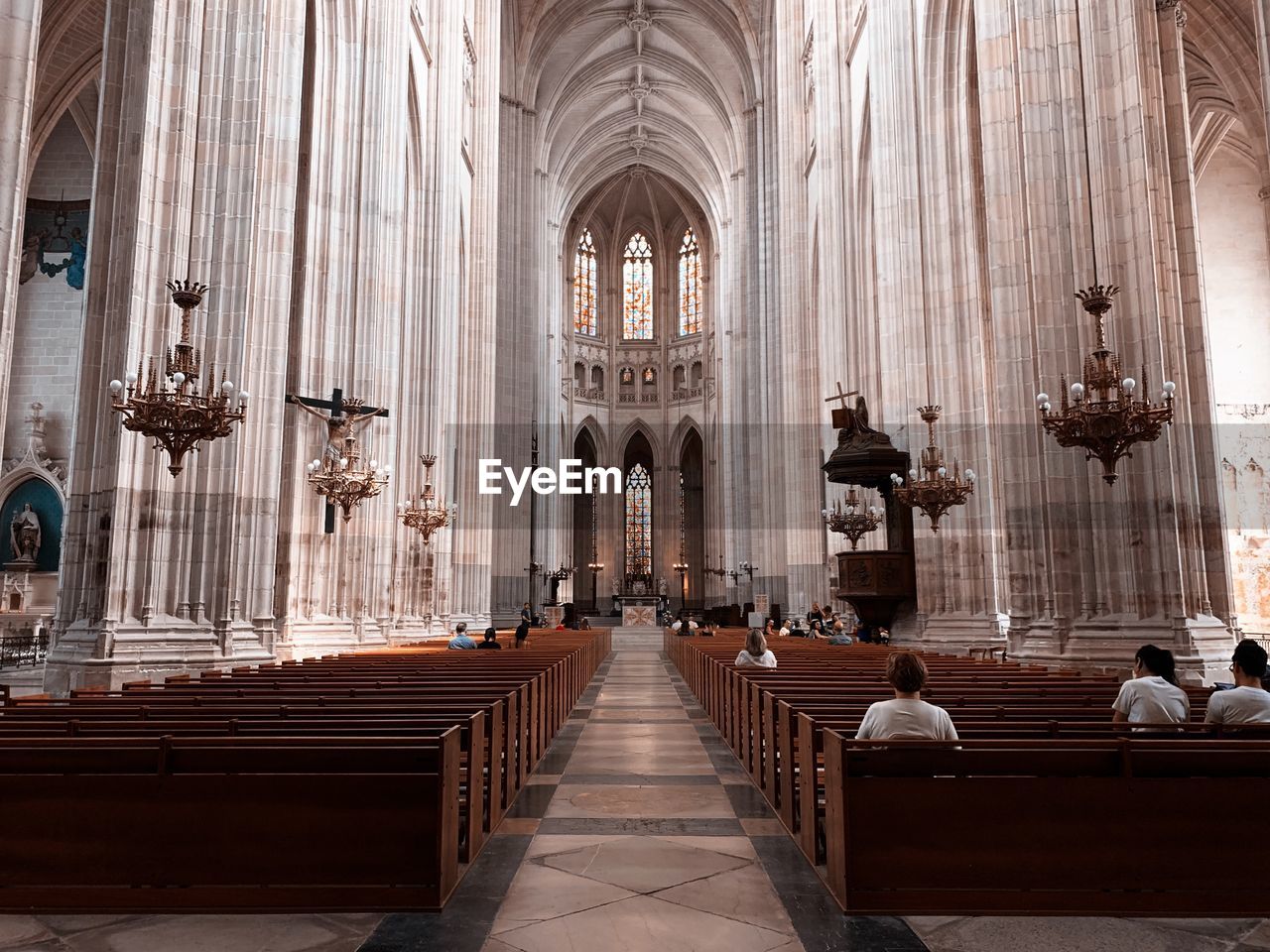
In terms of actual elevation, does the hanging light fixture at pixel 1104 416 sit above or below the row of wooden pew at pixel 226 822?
above

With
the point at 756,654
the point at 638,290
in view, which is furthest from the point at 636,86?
the point at 756,654

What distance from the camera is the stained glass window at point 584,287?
47250mm

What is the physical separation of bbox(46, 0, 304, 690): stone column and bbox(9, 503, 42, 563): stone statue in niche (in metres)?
13.3

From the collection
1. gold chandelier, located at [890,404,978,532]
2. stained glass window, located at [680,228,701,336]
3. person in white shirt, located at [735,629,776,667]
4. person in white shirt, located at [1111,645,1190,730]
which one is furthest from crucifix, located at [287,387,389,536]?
stained glass window, located at [680,228,701,336]

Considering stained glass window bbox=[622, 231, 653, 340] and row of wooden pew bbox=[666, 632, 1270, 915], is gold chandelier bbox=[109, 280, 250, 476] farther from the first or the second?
stained glass window bbox=[622, 231, 653, 340]

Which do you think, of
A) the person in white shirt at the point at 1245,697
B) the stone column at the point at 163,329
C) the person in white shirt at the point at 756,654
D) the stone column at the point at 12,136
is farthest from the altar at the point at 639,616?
the person in white shirt at the point at 1245,697

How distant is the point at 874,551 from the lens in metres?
14.3

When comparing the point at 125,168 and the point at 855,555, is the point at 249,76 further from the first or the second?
the point at 855,555

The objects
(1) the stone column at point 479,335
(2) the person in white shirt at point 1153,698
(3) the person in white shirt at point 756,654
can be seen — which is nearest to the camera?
(2) the person in white shirt at point 1153,698

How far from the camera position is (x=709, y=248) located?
47.2 m

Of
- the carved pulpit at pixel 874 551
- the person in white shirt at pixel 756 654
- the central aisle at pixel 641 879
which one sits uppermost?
the carved pulpit at pixel 874 551

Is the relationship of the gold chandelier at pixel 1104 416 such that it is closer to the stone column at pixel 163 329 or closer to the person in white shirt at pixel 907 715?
the person in white shirt at pixel 907 715

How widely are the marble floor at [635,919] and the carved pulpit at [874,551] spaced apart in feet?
31.5

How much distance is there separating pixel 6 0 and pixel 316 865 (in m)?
6.29
